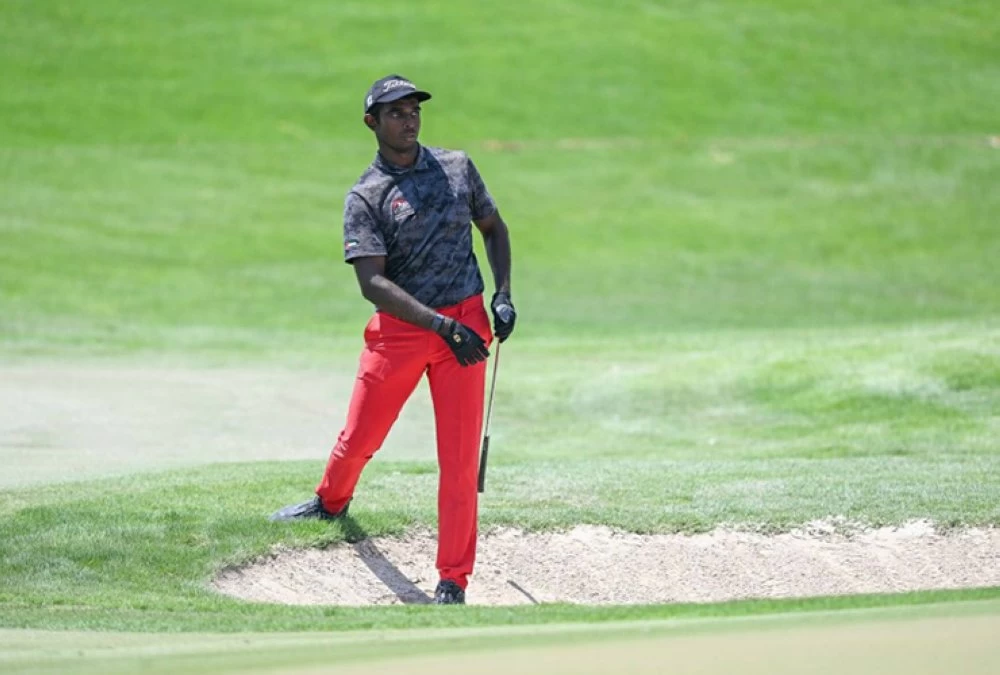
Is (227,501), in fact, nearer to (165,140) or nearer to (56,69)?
(165,140)

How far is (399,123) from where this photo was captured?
26.2 feet

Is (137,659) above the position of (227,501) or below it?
above

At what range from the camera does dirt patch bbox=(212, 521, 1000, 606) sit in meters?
8.62

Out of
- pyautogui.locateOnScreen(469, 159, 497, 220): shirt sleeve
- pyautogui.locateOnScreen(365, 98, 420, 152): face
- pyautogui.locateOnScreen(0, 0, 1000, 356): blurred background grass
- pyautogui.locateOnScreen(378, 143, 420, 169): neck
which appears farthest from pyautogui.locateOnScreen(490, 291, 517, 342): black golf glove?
pyautogui.locateOnScreen(0, 0, 1000, 356): blurred background grass

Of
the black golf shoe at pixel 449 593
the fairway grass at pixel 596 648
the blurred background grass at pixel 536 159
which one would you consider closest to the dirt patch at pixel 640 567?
the black golf shoe at pixel 449 593

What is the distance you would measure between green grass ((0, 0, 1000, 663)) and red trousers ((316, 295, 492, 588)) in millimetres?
757

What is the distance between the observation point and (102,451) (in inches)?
504

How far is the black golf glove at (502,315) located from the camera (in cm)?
816

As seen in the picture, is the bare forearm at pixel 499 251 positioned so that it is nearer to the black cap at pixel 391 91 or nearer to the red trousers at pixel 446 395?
the red trousers at pixel 446 395

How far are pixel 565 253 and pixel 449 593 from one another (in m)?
21.3

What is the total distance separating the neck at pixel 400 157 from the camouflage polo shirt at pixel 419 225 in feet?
0.07

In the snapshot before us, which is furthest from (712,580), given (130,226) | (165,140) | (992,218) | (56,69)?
(56,69)

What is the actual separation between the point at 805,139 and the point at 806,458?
24.0 metres

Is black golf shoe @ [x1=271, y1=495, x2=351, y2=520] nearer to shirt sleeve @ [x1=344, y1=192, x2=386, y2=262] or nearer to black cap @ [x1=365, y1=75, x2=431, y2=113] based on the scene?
shirt sleeve @ [x1=344, y1=192, x2=386, y2=262]
